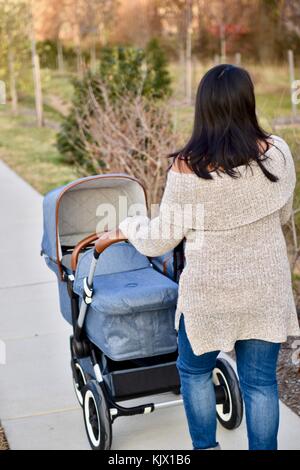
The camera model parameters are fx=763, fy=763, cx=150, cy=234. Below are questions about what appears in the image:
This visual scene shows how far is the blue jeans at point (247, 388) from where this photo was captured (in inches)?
112

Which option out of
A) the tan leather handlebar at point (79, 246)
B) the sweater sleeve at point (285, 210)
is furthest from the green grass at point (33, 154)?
the sweater sleeve at point (285, 210)

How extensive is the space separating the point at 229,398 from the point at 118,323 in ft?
2.31

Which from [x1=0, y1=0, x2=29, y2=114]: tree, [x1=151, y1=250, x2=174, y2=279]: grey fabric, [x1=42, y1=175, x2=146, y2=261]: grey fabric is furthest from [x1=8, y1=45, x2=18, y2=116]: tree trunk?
[x1=151, y1=250, x2=174, y2=279]: grey fabric

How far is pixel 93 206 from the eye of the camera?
13.1 ft

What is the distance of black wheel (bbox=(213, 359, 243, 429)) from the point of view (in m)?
3.52

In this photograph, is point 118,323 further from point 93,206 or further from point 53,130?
point 53,130

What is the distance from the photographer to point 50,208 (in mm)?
3709


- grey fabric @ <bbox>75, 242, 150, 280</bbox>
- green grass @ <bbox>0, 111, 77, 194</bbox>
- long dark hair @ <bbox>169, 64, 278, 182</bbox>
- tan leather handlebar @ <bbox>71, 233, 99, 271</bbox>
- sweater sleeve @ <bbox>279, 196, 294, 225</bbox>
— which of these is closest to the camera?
long dark hair @ <bbox>169, 64, 278, 182</bbox>

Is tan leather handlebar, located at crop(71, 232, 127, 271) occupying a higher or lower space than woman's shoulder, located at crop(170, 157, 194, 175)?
lower

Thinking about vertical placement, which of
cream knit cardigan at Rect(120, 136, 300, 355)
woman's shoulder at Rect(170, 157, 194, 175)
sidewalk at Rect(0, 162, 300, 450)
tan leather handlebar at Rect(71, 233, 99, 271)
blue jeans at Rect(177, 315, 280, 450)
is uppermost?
woman's shoulder at Rect(170, 157, 194, 175)

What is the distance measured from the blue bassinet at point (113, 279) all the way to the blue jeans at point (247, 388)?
13.7 inches

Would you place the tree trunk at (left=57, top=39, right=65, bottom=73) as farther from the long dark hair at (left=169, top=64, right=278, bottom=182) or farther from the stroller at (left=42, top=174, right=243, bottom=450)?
the long dark hair at (left=169, top=64, right=278, bottom=182)

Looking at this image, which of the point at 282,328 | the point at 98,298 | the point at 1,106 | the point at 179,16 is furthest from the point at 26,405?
the point at 179,16

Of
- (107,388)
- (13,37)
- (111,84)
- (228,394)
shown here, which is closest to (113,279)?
(107,388)
